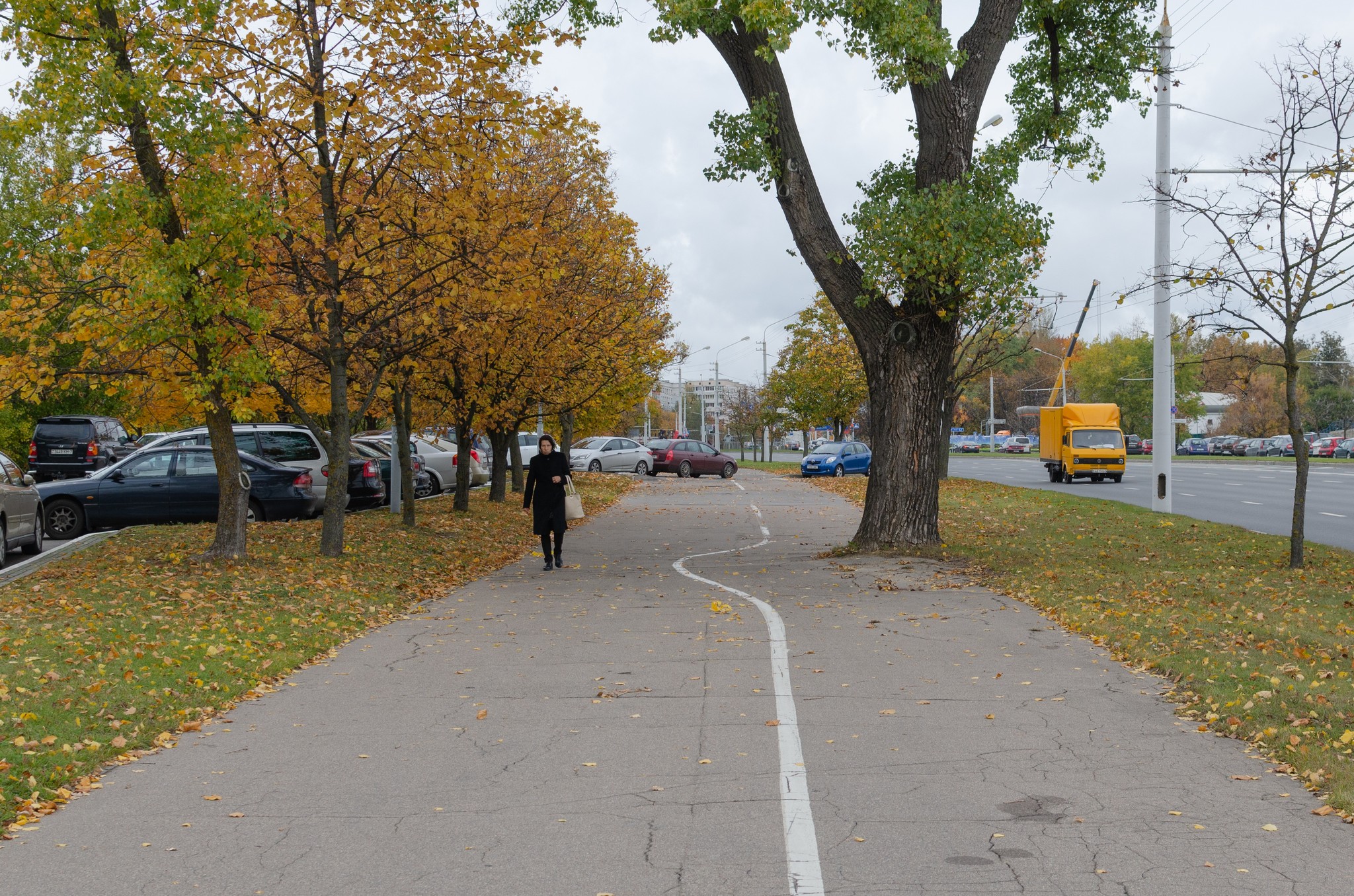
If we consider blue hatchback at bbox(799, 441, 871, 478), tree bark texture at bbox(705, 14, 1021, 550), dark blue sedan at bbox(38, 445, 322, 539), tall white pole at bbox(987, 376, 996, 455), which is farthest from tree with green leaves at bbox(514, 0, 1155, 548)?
tall white pole at bbox(987, 376, 996, 455)

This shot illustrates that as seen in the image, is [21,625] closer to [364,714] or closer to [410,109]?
[364,714]

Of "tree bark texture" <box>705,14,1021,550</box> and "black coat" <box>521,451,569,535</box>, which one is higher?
"tree bark texture" <box>705,14,1021,550</box>

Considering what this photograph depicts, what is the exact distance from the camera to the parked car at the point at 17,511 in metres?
14.9

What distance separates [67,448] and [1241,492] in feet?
104

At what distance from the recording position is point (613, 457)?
48156 mm

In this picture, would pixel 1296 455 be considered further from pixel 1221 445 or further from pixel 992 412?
pixel 992 412

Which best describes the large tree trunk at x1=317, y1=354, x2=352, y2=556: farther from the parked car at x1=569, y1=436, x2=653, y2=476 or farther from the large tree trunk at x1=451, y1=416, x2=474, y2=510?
the parked car at x1=569, y1=436, x2=653, y2=476

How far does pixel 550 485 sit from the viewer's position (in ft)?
50.3

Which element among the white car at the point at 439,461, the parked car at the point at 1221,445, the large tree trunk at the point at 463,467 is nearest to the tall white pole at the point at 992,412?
the parked car at the point at 1221,445

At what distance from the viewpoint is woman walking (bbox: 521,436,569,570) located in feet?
50.3

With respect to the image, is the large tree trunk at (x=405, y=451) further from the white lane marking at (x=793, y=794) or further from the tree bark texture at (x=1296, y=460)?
the tree bark texture at (x=1296, y=460)

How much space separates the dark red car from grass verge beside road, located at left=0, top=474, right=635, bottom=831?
29926 millimetres

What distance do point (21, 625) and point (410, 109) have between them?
7.43m

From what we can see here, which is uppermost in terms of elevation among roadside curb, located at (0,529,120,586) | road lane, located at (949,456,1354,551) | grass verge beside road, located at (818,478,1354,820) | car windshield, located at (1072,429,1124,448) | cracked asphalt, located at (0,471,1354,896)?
car windshield, located at (1072,429,1124,448)
